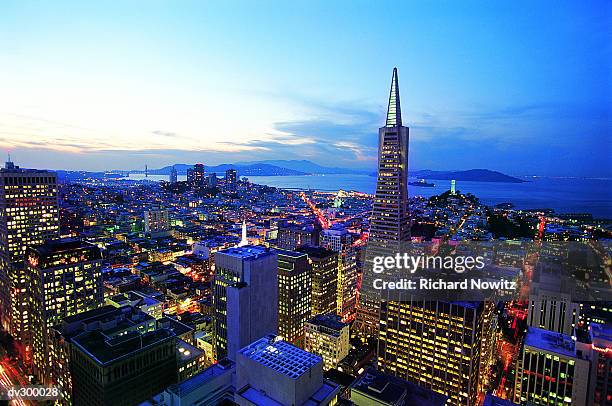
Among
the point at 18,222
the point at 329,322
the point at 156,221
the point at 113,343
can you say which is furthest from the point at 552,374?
the point at 156,221

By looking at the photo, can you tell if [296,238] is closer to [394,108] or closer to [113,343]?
[394,108]

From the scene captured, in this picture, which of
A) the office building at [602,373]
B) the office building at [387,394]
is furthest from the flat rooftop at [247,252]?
the office building at [602,373]

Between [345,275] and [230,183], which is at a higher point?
[230,183]

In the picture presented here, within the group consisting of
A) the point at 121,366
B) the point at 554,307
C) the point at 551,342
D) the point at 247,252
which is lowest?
the point at 554,307

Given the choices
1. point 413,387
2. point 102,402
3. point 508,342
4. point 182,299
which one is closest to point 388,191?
point 508,342

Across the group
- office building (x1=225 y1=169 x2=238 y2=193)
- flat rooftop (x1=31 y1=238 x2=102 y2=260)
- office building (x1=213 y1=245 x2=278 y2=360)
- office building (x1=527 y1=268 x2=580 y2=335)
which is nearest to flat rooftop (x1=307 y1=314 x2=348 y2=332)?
office building (x1=213 y1=245 x2=278 y2=360)

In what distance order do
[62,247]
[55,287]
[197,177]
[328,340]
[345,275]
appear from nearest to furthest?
[55,287] → [62,247] → [328,340] → [345,275] → [197,177]

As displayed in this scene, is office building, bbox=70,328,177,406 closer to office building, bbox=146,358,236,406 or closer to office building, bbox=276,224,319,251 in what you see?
office building, bbox=146,358,236,406

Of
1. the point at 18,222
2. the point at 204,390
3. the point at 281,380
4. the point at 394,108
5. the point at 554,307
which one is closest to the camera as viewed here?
the point at 281,380
